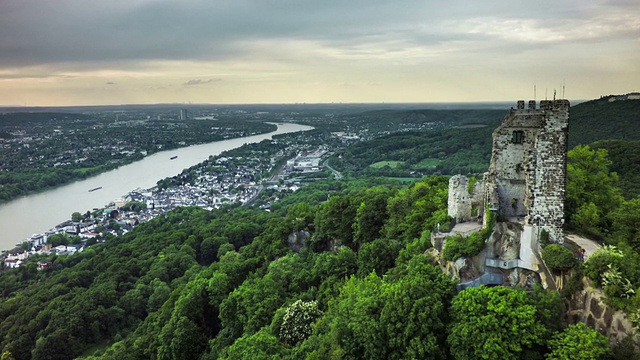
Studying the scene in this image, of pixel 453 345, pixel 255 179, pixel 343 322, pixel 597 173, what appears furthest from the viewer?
pixel 255 179

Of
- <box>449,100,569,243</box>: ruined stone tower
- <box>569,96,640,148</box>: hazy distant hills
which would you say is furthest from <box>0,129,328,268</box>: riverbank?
<box>449,100,569,243</box>: ruined stone tower

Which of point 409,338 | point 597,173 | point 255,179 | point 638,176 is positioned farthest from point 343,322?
point 255,179

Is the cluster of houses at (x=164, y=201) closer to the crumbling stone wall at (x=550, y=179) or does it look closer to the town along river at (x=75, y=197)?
the town along river at (x=75, y=197)

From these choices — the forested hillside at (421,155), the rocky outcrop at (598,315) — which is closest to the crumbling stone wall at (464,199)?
the rocky outcrop at (598,315)

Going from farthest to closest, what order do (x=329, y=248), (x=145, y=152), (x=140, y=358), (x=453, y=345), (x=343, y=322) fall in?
(x=145, y=152)
(x=329, y=248)
(x=140, y=358)
(x=343, y=322)
(x=453, y=345)

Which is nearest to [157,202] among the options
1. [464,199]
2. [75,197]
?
[75,197]

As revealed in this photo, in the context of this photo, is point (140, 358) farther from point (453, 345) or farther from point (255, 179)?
point (255, 179)

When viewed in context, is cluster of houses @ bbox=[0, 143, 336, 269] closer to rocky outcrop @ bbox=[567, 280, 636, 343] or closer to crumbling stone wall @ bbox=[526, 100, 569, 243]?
crumbling stone wall @ bbox=[526, 100, 569, 243]
